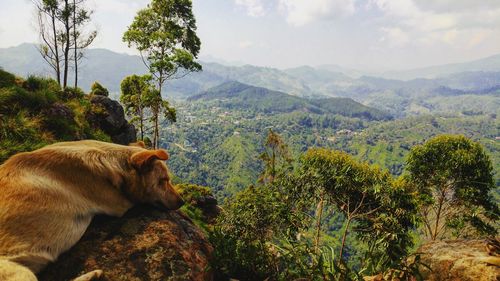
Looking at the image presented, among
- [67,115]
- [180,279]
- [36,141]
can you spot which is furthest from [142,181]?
[67,115]

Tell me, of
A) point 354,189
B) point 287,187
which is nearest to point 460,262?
point 287,187

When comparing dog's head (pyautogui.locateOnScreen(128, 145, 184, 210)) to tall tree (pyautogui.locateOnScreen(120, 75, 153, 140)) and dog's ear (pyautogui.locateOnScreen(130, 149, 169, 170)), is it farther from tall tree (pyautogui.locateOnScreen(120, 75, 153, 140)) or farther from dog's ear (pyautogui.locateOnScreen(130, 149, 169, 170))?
tall tree (pyautogui.locateOnScreen(120, 75, 153, 140))

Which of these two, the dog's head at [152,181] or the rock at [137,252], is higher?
the dog's head at [152,181]

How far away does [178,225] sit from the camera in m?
4.38

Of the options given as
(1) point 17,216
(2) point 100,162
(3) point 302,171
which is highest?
(2) point 100,162

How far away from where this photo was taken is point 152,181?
12.9ft

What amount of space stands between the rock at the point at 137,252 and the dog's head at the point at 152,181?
236 mm

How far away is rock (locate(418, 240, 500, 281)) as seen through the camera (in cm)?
468

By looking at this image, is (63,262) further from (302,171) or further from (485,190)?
(485,190)

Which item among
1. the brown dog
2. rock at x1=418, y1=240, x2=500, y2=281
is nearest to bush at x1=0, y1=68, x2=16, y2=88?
the brown dog

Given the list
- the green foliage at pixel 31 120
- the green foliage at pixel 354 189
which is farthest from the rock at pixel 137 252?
the green foliage at pixel 354 189

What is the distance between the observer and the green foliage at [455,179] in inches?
944

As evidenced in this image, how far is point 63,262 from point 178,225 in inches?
56.5

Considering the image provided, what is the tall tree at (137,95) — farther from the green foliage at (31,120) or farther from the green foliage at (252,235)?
the green foliage at (252,235)
